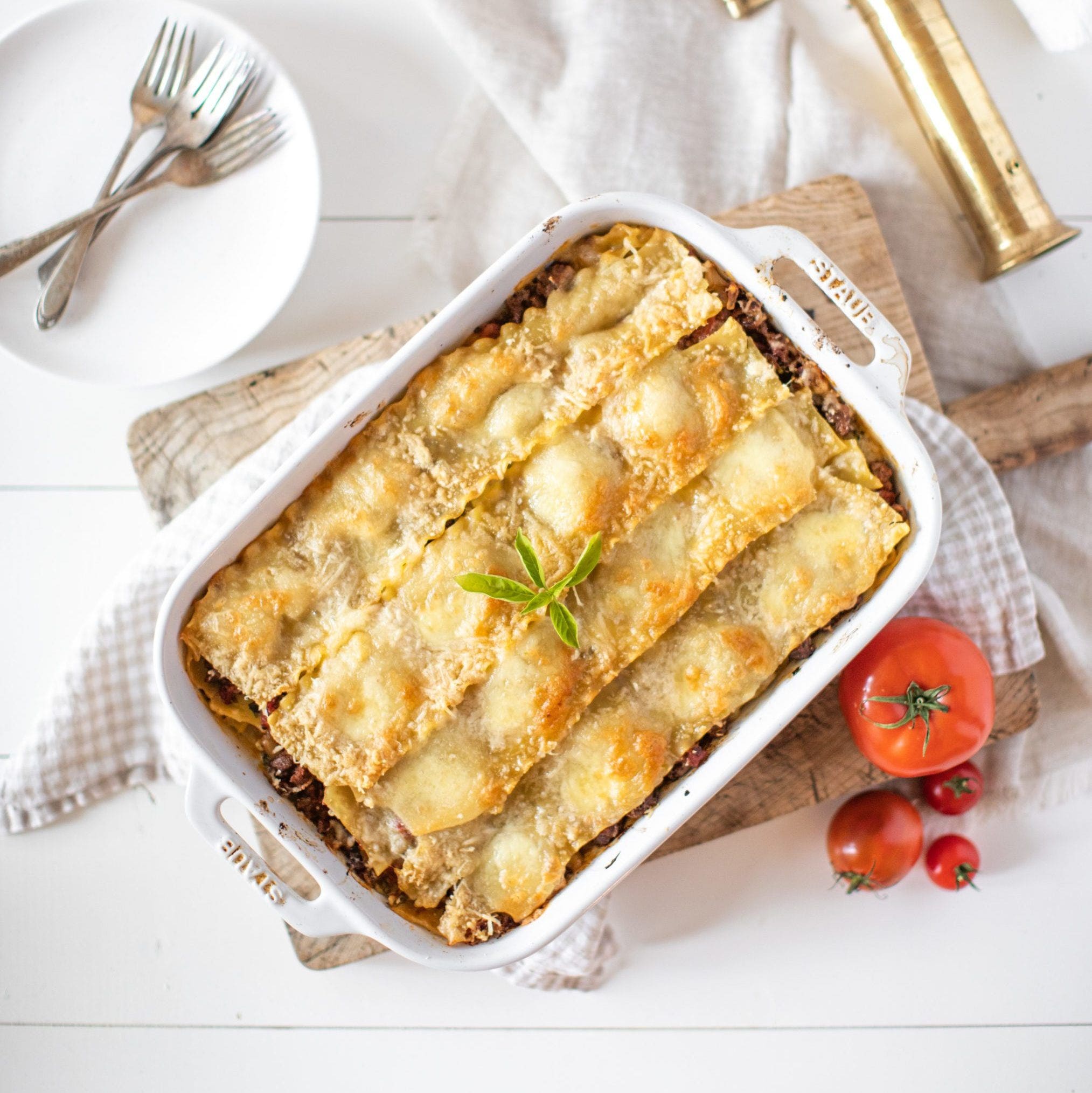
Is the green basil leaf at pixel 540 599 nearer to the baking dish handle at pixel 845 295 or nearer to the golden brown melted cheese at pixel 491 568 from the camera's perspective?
the golden brown melted cheese at pixel 491 568

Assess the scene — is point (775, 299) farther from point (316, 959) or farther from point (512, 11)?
point (316, 959)

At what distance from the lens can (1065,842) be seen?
2.38 m

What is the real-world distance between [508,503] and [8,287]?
125 cm

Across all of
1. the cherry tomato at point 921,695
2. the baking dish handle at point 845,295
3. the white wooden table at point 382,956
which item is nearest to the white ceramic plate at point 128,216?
the white wooden table at point 382,956

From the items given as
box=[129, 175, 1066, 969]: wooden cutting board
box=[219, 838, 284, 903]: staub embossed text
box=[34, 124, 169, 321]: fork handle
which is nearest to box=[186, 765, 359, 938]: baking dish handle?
box=[219, 838, 284, 903]: staub embossed text

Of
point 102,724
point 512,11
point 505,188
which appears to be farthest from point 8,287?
point 512,11

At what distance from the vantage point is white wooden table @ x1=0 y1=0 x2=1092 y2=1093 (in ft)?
7.43

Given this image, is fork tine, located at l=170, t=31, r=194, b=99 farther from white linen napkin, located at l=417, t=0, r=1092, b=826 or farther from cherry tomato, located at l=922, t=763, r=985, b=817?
cherry tomato, located at l=922, t=763, r=985, b=817

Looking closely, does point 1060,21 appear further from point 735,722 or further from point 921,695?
point 735,722

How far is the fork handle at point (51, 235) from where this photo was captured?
203 cm

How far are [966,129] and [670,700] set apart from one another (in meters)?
1.47

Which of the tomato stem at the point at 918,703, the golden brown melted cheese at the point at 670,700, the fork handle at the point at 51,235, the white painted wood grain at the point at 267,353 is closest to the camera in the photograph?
the golden brown melted cheese at the point at 670,700

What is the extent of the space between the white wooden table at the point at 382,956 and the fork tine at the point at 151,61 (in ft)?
0.71

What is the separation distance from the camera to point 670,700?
1.76m
